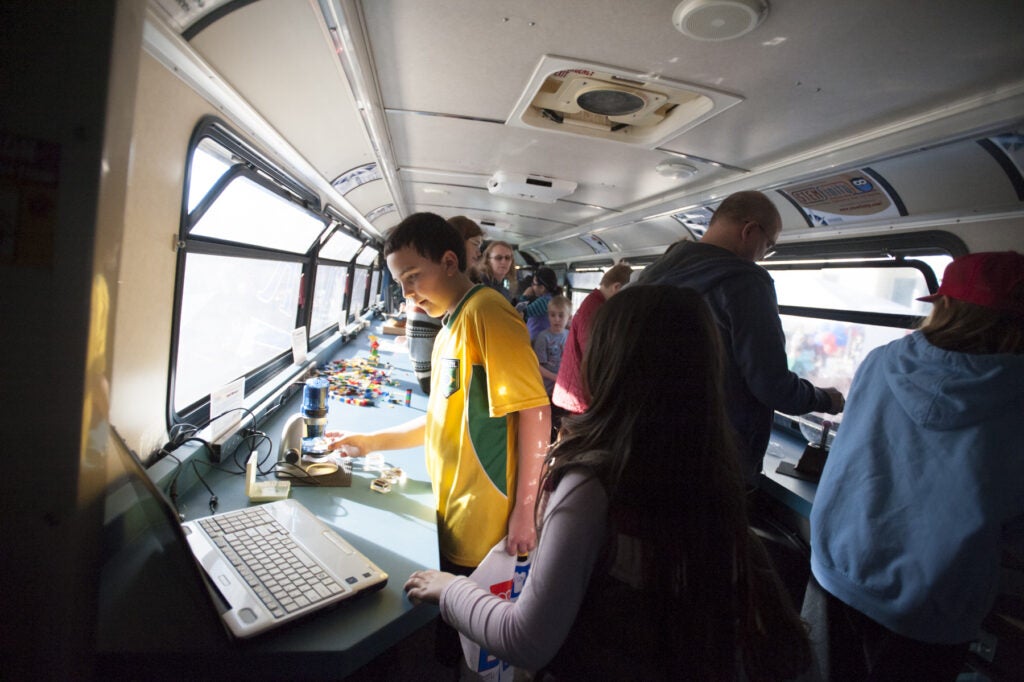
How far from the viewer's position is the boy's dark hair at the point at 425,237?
5.53ft

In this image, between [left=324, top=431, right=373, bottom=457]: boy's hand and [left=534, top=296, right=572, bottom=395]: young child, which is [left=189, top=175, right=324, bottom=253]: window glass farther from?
[left=534, top=296, right=572, bottom=395]: young child

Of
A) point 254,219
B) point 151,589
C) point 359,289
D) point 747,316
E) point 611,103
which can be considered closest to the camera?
point 151,589

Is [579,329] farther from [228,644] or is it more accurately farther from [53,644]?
[53,644]

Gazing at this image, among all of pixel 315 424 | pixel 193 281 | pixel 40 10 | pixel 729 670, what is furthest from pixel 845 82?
pixel 193 281

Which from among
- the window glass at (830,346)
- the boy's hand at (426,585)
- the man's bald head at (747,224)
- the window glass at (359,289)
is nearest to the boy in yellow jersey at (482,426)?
the boy's hand at (426,585)

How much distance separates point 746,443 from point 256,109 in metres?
2.56

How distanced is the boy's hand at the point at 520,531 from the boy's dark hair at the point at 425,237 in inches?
38.7

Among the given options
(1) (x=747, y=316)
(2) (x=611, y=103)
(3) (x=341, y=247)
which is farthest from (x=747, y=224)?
(3) (x=341, y=247)

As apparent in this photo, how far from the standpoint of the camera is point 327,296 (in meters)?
5.53

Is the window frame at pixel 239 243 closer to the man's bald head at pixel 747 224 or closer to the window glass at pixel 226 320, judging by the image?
the window glass at pixel 226 320

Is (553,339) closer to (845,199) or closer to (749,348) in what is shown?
(845,199)

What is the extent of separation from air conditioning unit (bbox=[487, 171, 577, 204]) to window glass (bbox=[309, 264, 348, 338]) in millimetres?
1961

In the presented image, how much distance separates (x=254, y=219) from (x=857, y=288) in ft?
13.4

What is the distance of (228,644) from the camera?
35.4 inches
